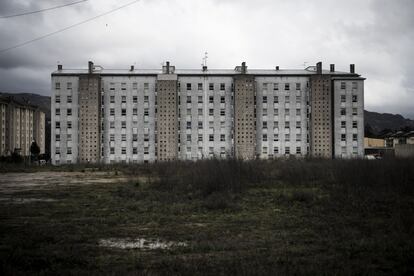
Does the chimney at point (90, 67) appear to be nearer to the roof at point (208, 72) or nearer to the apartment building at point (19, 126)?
the roof at point (208, 72)

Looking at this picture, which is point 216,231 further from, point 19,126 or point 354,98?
point 19,126

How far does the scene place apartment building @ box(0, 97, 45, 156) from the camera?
3310 inches

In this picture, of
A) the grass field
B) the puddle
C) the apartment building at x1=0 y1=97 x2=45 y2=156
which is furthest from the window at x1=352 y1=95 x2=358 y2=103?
the apartment building at x1=0 y1=97 x2=45 y2=156

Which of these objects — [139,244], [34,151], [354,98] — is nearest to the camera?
[139,244]

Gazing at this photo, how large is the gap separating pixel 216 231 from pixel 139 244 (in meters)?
1.96

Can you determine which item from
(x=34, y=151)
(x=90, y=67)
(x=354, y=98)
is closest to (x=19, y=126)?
(x=34, y=151)

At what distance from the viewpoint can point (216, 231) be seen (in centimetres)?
848

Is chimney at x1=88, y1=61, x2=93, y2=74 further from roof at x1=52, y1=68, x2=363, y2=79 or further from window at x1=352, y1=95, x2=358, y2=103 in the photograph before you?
window at x1=352, y1=95, x2=358, y2=103

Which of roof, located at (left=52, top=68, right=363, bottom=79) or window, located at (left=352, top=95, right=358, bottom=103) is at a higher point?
roof, located at (left=52, top=68, right=363, bottom=79)

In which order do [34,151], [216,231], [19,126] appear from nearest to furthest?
1. [216,231]
2. [34,151]
3. [19,126]

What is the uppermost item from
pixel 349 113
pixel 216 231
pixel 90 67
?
pixel 90 67

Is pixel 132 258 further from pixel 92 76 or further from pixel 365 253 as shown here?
pixel 92 76

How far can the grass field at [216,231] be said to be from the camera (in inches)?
226

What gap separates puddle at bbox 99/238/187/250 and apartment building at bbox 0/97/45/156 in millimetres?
78293
